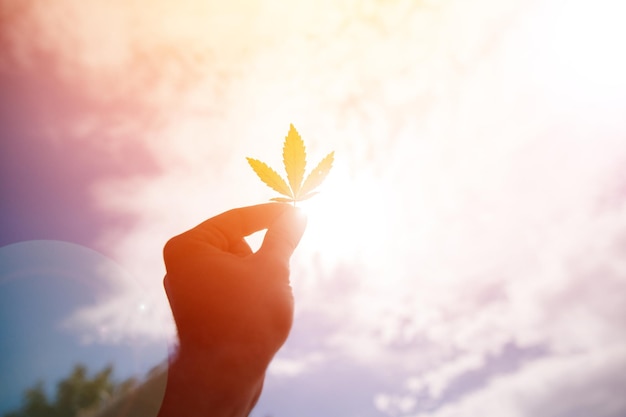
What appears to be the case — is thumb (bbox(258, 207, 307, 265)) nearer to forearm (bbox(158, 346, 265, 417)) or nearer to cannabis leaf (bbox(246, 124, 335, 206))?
cannabis leaf (bbox(246, 124, 335, 206))

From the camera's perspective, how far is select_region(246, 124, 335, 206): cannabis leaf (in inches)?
192

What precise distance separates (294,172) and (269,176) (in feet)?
1.38

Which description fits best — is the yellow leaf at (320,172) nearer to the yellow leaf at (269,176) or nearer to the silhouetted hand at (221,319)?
the yellow leaf at (269,176)

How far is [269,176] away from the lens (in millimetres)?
5262

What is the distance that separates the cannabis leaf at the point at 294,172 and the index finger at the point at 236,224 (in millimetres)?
275

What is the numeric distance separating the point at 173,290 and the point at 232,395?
1.18m

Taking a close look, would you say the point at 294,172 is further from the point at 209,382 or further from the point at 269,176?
the point at 209,382

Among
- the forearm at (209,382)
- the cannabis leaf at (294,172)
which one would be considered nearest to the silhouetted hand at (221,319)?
the forearm at (209,382)

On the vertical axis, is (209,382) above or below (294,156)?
below

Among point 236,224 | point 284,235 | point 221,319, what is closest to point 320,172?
point 284,235

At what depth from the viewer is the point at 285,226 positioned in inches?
186

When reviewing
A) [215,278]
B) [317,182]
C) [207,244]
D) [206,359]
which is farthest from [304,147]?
[206,359]

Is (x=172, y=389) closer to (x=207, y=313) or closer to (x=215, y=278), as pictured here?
(x=207, y=313)

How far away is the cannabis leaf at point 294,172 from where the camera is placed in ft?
16.0
